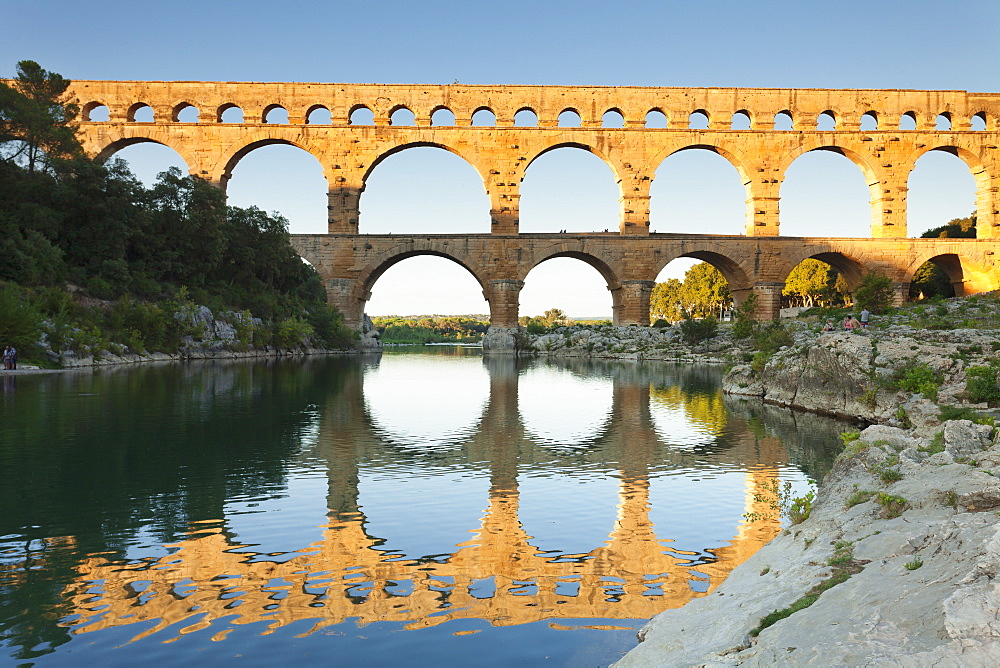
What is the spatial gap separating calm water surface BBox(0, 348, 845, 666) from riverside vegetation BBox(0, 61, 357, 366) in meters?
12.8

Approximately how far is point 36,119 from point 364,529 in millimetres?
29034

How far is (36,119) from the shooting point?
27.2 meters

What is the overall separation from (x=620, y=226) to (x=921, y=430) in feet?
105

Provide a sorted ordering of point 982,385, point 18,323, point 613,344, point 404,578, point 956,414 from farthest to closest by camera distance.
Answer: point 613,344 → point 18,323 → point 982,385 → point 956,414 → point 404,578

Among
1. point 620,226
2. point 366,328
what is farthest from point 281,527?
point 366,328

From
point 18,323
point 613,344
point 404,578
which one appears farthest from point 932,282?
point 404,578

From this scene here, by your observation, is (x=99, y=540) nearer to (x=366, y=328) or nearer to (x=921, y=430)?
(x=921, y=430)

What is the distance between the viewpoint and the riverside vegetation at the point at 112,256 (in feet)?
76.0

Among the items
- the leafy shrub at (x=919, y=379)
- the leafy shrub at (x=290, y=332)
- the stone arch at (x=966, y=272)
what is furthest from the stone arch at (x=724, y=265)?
the leafy shrub at (x=919, y=379)

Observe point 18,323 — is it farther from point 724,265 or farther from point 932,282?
point 932,282

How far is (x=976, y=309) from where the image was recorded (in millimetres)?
23203

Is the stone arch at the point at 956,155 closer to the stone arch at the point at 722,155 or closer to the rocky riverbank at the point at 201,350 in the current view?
the stone arch at the point at 722,155

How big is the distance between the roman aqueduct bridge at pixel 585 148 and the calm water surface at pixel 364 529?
1025 inches

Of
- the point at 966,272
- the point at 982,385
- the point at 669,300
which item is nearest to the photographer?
the point at 982,385
